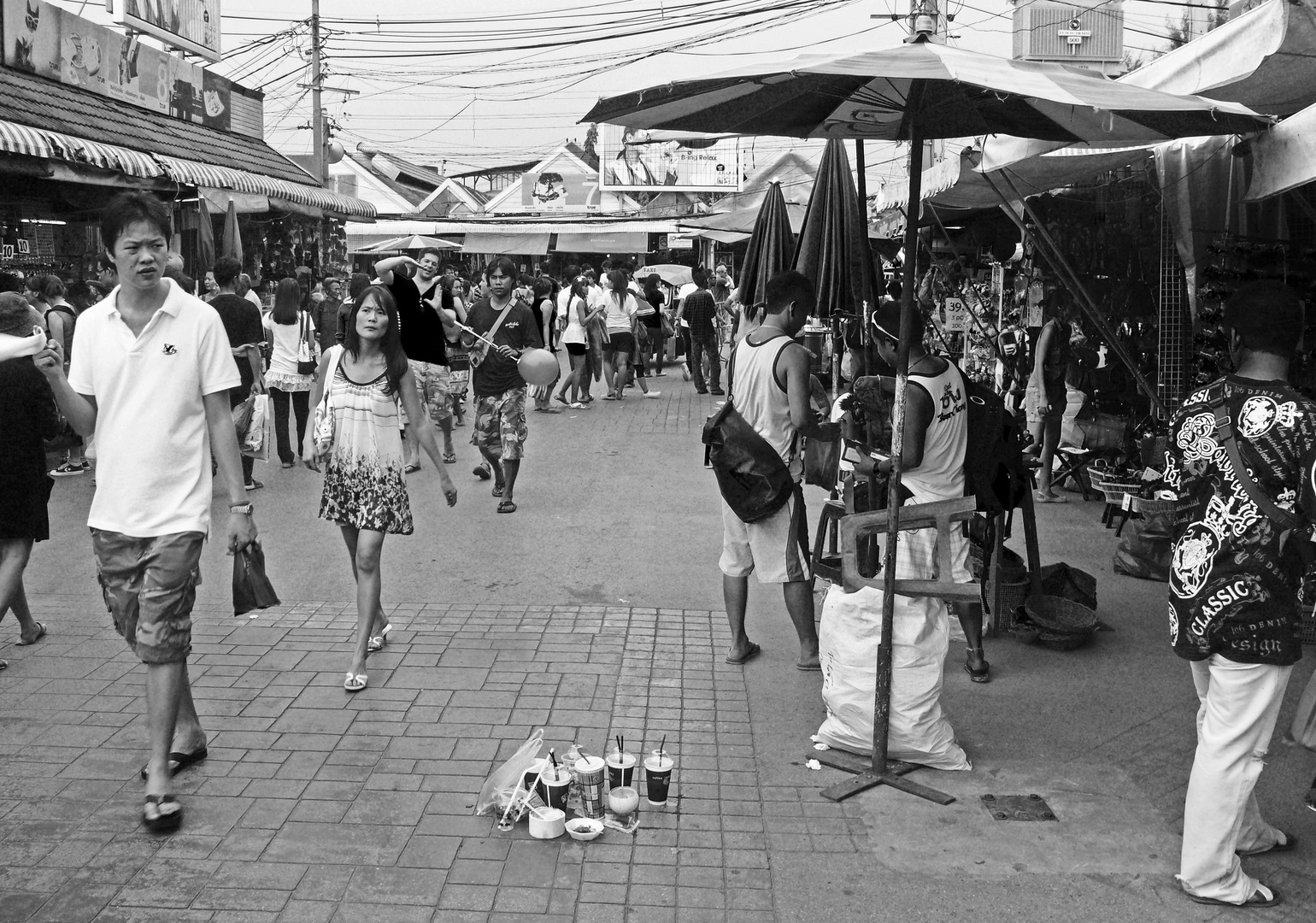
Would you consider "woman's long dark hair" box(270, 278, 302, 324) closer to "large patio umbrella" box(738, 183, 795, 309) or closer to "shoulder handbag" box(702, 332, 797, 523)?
"large patio umbrella" box(738, 183, 795, 309)

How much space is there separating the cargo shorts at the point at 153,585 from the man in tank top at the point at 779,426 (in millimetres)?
2584

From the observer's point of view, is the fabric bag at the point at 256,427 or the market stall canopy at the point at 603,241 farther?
the market stall canopy at the point at 603,241

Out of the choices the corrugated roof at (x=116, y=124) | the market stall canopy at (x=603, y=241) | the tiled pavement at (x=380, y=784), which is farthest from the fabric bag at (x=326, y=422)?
the market stall canopy at (x=603, y=241)

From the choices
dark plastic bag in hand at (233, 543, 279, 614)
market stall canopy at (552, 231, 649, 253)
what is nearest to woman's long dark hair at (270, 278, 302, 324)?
dark plastic bag in hand at (233, 543, 279, 614)

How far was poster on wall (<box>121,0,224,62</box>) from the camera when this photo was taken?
15922 millimetres

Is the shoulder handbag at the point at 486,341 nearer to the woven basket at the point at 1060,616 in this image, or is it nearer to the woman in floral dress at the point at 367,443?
the woman in floral dress at the point at 367,443

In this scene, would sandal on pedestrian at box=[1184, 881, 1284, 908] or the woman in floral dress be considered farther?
the woman in floral dress

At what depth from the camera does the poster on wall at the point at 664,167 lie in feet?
143

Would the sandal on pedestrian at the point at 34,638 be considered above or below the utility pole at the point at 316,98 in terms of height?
below

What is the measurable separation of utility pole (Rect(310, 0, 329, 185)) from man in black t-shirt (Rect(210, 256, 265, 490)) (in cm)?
1998

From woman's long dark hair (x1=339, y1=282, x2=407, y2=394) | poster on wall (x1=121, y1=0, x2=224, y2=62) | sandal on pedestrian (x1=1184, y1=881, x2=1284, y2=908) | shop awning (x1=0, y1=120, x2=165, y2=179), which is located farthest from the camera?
poster on wall (x1=121, y1=0, x2=224, y2=62)

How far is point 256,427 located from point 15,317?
4.25 meters

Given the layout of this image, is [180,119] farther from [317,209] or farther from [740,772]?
[740,772]

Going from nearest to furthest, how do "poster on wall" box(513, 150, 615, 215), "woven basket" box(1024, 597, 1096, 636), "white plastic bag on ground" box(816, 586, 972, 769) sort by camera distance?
"white plastic bag on ground" box(816, 586, 972, 769) → "woven basket" box(1024, 597, 1096, 636) → "poster on wall" box(513, 150, 615, 215)
